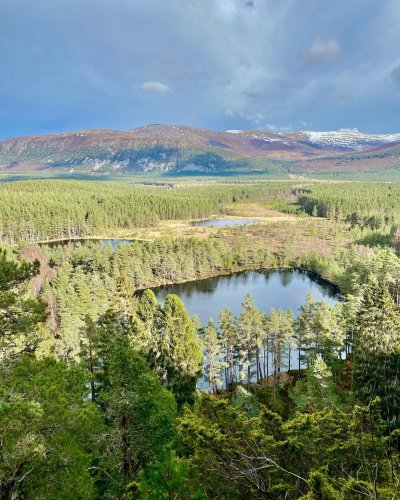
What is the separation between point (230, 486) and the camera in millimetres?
10578

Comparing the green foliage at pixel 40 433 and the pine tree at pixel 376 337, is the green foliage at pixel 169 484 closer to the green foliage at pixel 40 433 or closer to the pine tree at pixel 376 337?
the green foliage at pixel 40 433

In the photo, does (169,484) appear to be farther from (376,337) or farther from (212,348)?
(212,348)

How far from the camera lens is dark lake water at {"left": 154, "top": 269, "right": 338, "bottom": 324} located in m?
83.1

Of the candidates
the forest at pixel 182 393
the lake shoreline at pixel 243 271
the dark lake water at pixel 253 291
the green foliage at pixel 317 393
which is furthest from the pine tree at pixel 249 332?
the lake shoreline at pixel 243 271

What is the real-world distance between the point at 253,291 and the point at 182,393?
60.4 metres

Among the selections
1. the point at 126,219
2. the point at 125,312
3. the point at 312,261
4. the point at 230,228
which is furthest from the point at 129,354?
the point at 126,219

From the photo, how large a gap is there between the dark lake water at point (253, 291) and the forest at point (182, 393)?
6.57 metres

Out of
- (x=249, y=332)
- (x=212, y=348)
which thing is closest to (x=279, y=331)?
(x=249, y=332)

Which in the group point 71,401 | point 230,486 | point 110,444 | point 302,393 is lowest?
point 302,393

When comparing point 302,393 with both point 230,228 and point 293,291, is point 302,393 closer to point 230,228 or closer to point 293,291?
point 293,291

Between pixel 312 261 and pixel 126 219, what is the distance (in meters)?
103

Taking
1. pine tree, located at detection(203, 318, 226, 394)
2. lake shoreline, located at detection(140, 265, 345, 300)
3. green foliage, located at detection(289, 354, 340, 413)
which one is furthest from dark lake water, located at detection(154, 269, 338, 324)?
green foliage, located at detection(289, 354, 340, 413)

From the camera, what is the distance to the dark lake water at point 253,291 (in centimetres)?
8306

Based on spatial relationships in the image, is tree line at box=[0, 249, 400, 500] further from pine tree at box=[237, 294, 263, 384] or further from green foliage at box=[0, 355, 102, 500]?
pine tree at box=[237, 294, 263, 384]
